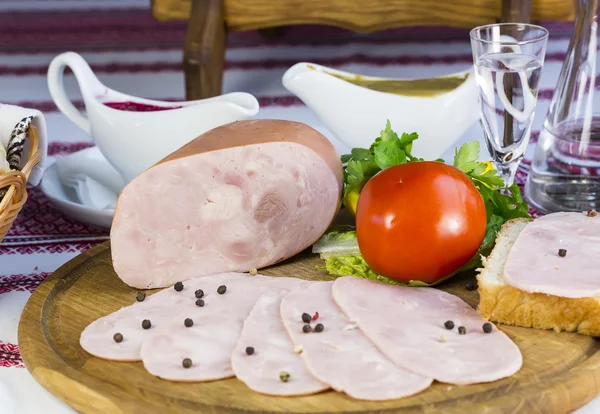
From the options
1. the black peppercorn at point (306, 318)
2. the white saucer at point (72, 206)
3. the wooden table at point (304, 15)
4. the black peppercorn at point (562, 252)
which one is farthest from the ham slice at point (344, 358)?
the wooden table at point (304, 15)

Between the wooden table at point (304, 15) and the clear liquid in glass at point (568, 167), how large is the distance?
0.80 m

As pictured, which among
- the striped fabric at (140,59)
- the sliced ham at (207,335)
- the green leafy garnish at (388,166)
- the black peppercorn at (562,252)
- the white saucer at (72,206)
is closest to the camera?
the sliced ham at (207,335)

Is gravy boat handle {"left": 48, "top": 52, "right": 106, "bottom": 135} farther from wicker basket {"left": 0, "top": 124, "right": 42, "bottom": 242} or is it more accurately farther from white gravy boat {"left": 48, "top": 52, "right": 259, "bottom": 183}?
wicker basket {"left": 0, "top": 124, "right": 42, "bottom": 242}

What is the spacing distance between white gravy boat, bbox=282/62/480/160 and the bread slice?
710 millimetres

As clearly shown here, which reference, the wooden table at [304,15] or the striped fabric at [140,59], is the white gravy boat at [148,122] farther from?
the wooden table at [304,15]

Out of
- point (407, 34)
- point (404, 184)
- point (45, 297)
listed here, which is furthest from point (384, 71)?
point (45, 297)

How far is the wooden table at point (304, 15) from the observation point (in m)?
3.12

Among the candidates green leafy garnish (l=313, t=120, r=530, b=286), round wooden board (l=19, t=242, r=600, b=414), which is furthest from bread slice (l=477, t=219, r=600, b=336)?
green leafy garnish (l=313, t=120, r=530, b=286)

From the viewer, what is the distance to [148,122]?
236cm

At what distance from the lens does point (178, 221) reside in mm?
1995

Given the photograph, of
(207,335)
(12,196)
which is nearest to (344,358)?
(207,335)

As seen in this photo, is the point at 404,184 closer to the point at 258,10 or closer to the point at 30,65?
the point at 258,10

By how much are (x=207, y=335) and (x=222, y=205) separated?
0.36m

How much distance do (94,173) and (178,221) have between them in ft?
2.28
